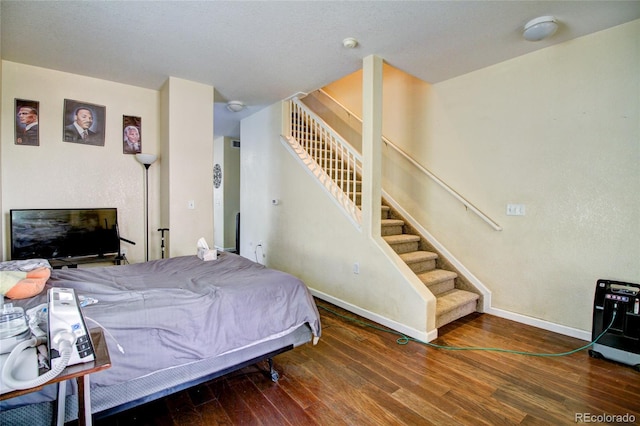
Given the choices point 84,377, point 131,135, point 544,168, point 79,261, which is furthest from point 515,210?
point 79,261

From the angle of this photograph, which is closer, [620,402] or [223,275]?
[620,402]

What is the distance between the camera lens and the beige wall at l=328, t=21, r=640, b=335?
249 centimetres

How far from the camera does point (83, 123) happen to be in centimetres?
341

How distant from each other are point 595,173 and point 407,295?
6.23 feet

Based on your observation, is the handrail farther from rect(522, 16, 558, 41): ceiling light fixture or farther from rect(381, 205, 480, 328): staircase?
rect(522, 16, 558, 41): ceiling light fixture

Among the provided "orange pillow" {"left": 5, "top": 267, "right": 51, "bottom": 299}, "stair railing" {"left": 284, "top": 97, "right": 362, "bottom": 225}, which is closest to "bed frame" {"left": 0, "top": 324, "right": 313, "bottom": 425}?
"orange pillow" {"left": 5, "top": 267, "right": 51, "bottom": 299}

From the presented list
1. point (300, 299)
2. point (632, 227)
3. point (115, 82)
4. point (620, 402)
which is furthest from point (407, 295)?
point (115, 82)

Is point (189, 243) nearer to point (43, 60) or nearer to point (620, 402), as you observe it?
point (43, 60)

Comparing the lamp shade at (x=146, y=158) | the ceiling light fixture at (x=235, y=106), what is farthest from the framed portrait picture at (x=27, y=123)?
the ceiling light fixture at (x=235, y=106)

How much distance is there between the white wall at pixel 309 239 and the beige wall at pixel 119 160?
1046 millimetres

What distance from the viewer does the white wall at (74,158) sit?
3076mm

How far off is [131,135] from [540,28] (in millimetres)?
4227

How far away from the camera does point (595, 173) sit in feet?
8.54

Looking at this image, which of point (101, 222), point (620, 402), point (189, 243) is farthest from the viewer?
point (189, 243)
